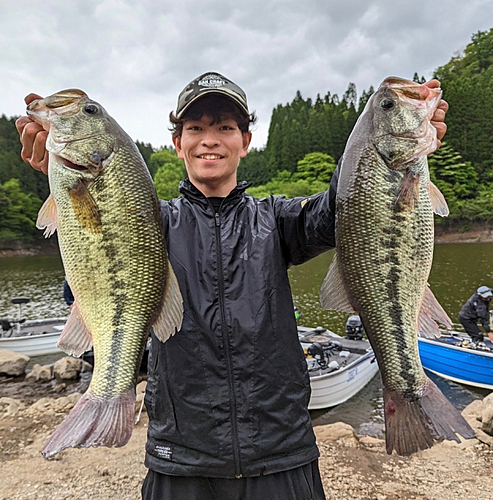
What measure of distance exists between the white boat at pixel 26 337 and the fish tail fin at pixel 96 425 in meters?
11.4

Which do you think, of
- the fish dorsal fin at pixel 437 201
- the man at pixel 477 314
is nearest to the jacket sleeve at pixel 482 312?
the man at pixel 477 314

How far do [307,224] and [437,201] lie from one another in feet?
2.54

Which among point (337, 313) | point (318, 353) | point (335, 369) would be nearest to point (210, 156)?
point (318, 353)

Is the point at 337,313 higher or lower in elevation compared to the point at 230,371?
lower

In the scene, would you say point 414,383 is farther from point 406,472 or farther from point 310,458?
point 406,472

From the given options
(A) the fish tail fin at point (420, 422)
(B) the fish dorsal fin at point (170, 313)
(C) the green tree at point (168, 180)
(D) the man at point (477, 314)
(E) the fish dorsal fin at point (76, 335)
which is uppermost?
(C) the green tree at point (168, 180)

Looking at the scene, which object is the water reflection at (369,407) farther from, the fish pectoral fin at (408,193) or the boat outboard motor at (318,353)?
the fish pectoral fin at (408,193)

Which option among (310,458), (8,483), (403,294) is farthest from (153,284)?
(8,483)

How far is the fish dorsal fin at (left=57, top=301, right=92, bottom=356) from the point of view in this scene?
7.80 feet

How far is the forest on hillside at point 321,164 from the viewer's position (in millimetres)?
43250

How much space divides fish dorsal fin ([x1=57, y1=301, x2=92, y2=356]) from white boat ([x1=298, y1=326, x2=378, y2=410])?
693cm

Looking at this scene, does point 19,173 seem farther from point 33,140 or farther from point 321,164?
point 33,140

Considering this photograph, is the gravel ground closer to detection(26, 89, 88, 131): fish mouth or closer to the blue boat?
the blue boat

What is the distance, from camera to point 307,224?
251 centimetres
